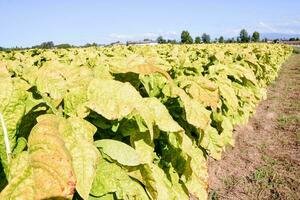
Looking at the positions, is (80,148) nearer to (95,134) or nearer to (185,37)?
(95,134)

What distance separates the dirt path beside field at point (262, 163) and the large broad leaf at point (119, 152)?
11.6ft

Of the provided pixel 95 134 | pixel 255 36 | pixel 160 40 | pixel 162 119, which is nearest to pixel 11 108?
pixel 95 134

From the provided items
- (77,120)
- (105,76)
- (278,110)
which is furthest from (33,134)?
(278,110)

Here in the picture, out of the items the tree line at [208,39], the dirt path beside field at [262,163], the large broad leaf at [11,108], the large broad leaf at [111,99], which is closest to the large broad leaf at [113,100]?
the large broad leaf at [111,99]

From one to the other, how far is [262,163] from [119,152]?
502cm

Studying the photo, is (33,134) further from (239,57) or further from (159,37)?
(159,37)

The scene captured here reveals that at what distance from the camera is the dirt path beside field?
16.8 ft

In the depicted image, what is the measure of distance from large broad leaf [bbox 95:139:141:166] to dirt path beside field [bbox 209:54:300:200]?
3.52m

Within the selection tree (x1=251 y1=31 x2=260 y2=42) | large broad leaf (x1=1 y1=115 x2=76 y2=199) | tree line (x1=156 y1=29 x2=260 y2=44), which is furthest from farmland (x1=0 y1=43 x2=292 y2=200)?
tree (x1=251 y1=31 x2=260 y2=42)

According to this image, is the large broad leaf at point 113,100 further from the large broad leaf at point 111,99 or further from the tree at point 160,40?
the tree at point 160,40

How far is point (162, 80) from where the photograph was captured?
271 cm

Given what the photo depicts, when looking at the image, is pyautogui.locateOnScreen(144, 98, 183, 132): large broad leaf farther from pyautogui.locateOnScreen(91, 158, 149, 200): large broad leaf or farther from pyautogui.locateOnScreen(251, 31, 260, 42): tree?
pyautogui.locateOnScreen(251, 31, 260, 42): tree

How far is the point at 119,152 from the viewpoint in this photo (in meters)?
1.62

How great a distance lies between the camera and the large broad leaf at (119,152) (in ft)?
5.25
